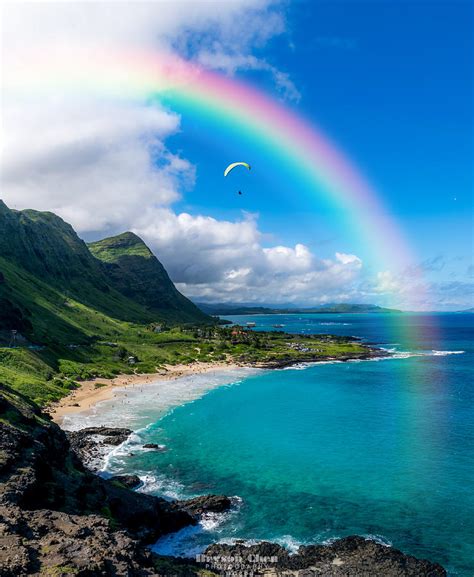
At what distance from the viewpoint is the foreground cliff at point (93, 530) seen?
20250 mm

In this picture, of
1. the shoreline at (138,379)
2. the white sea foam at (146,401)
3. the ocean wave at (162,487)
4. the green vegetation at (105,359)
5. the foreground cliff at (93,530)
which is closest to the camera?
the foreground cliff at (93,530)

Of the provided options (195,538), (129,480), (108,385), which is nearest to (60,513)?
(195,538)

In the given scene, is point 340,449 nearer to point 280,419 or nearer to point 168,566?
point 280,419

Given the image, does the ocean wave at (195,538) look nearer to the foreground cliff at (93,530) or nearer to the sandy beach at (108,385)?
the foreground cliff at (93,530)

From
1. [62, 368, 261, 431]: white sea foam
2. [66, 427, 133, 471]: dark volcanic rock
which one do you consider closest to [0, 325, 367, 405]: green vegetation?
[62, 368, 261, 431]: white sea foam

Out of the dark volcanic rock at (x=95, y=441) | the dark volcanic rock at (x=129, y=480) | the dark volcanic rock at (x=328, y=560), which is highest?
the dark volcanic rock at (x=328, y=560)

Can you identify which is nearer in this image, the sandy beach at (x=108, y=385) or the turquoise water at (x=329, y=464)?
the turquoise water at (x=329, y=464)

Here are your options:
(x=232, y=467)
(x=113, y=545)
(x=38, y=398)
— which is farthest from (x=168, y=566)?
(x=38, y=398)

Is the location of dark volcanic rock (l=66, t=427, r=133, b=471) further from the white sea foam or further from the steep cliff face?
the steep cliff face

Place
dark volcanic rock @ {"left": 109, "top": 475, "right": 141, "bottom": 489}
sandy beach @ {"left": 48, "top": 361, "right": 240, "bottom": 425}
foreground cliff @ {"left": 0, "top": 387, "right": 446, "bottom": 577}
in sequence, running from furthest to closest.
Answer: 1. sandy beach @ {"left": 48, "top": 361, "right": 240, "bottom": 425}
2. dark volcanic rock @ {"left": 109, "top": 475, "right": 141, "bottom": 489}
3. foreground cliff @ {"left": 0, "top": 387, "right": 446, "bottom": 577}

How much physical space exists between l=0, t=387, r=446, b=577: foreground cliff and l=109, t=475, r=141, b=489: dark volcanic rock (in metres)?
6.35

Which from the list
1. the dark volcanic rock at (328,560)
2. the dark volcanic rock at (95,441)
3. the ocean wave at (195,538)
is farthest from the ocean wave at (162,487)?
the dark volcanic rock at (328,560)

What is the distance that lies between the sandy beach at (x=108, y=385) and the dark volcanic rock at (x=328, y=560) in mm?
49911

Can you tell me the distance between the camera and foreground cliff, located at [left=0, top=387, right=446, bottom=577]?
66.4 ft
